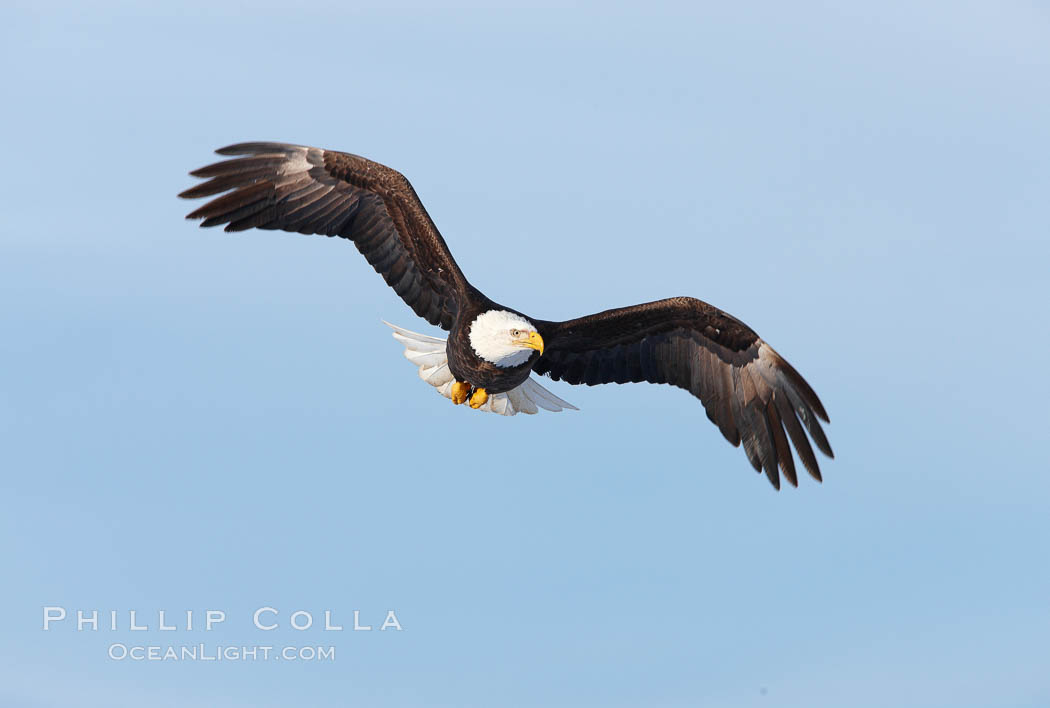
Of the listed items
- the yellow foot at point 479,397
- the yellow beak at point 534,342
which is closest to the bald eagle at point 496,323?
the yellow beak at point 534,342

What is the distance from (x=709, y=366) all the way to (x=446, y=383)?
6.97 feet

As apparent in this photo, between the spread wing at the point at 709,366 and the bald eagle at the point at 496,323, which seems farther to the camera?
the spread wing at the point at 709,366

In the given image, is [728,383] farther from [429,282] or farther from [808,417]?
[429,282]

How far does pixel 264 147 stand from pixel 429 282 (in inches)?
64.3

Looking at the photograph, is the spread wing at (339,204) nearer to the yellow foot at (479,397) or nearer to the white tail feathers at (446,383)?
the white tail feathers at (446,383)

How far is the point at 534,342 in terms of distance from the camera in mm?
10852

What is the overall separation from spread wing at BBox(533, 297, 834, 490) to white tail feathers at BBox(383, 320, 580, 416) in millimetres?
337

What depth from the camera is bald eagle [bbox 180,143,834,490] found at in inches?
437

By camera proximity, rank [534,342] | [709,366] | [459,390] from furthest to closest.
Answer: [459,390]
[709,366]
[534,342]

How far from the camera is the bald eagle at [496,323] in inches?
437

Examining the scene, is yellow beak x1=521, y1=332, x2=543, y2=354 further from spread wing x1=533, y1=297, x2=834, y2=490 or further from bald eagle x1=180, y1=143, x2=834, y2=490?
spread wing x1=533, y1=297, x2=834, y2=490

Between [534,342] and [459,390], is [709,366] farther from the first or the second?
[459,390]

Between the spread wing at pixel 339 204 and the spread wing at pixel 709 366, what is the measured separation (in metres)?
1.06

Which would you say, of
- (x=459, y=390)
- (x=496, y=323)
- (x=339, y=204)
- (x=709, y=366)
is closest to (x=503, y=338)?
(x=496, y=323)
